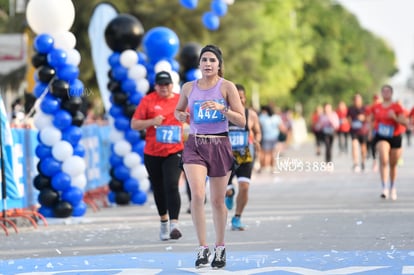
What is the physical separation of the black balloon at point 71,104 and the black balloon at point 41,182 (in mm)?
1054

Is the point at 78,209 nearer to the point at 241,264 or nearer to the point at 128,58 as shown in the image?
the point at 128,58

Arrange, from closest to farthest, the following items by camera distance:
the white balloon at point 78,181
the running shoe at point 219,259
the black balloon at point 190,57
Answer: the running shoe at point 219,259
the white balloon at point 78,181
the black balloon at point 190,57

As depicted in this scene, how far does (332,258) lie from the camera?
34.6 ft

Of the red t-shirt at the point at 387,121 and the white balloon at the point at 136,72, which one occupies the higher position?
the white balloon at the point at 136,72

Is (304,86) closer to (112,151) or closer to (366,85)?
(366,85)

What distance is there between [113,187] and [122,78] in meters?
1.88

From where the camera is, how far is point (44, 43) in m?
16.2

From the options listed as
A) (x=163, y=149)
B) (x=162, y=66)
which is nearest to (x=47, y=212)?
(x=163, y=149)

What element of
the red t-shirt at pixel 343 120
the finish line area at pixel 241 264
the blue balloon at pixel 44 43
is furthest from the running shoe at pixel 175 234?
the red t-shirt at pixel 343 120

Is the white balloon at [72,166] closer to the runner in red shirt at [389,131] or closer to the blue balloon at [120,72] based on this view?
the blue balloon at [120,72]

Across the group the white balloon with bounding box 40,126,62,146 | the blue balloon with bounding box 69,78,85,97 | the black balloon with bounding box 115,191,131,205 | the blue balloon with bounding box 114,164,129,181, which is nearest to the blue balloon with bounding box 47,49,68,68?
the blue balloon with bounding box 69,78,85,97

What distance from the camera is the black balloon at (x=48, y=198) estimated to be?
53.4 ft

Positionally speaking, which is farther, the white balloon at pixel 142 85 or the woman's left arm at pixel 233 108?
the white balloon at pixel 142 85

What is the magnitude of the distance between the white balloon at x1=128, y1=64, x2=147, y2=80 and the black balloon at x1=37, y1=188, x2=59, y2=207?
3.38m
